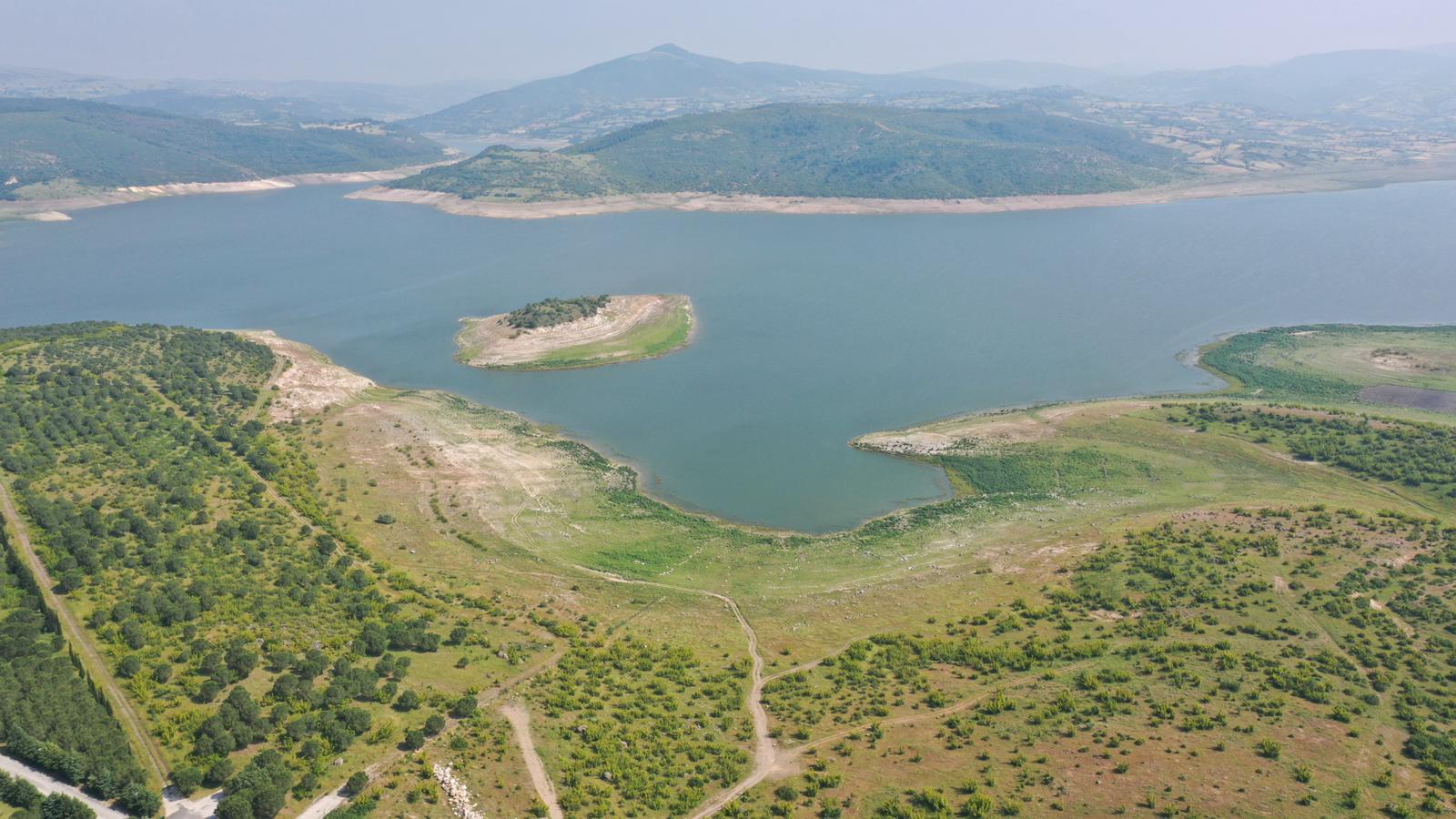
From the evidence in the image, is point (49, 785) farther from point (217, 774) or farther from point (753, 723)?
point (753, 723)

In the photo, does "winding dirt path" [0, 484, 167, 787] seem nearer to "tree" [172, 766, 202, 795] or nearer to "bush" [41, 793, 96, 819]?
"tree" [172, 766, 202, 795]

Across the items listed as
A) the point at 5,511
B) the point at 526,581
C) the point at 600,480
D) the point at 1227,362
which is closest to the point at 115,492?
the point at 5,511

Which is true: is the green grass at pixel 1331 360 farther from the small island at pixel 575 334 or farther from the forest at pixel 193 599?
the forest at pixel 193 599

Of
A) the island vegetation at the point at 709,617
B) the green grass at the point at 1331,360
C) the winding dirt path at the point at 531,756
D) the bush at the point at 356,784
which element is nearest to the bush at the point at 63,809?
the island vegetation at the point at 709,617

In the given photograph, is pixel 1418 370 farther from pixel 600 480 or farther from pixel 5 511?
pixel 5 511

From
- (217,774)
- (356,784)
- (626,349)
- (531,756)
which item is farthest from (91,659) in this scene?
(626,349)
